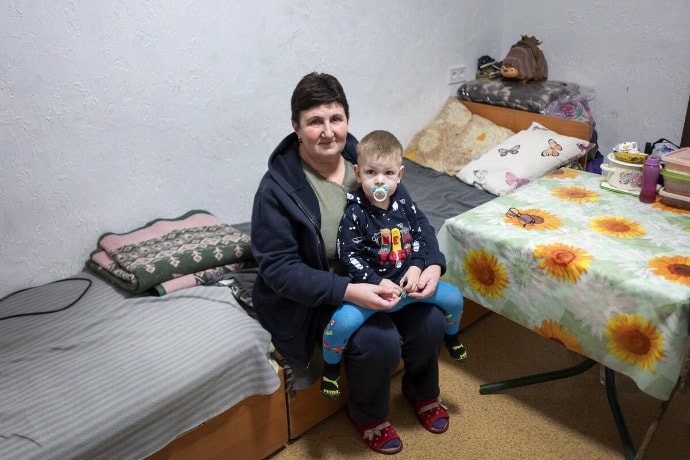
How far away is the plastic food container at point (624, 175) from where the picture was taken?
1780 mm

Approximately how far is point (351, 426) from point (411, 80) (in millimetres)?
1829

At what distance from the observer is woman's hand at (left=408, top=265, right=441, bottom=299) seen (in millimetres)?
1503

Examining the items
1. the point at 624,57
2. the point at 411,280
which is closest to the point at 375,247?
the point at 411,280

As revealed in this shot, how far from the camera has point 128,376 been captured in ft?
4.27

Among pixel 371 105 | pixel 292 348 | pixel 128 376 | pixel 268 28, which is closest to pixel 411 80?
pixel 371 105

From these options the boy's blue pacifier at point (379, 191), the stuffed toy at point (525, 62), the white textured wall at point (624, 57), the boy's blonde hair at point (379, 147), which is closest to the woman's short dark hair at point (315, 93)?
the boy's blonde hair at point (379, 147)

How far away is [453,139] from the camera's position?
2.82 m

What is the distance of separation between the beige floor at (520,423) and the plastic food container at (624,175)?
700mm

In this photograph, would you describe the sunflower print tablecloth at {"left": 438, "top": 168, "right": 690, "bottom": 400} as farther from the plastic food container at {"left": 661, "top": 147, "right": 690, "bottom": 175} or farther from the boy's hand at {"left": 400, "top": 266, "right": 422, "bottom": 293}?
the boy's hand at {"left": 400, "top": 266, "right": 422, "bottom": 293}

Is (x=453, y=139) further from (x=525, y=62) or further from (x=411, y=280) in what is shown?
(x=411, y=280)

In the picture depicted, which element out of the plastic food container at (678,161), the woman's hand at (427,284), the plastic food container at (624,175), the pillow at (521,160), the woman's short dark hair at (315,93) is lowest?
the woman's hand at (427,284)

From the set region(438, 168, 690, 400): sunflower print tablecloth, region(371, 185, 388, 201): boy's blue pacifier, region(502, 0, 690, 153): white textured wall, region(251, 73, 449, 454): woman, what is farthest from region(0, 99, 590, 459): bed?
region(502, 0, 690, 153): white textured wall

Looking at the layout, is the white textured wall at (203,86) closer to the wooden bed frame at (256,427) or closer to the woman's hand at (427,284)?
the wooden bed frame at (256,427)

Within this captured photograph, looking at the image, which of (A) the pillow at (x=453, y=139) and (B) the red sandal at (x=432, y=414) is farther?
(A) the pillow at (x=453, y=139)
